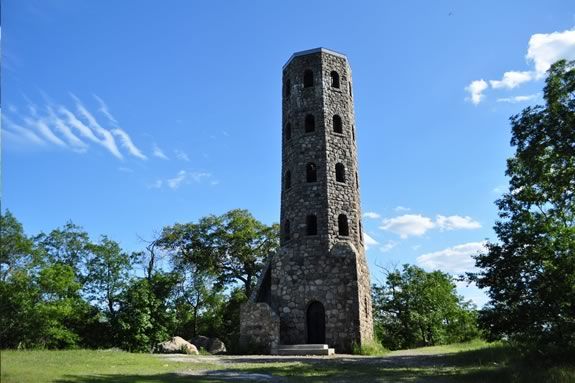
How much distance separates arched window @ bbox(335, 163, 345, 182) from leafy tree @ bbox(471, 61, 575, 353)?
956cm

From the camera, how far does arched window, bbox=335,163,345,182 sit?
890 inches

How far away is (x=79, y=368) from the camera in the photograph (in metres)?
9.80

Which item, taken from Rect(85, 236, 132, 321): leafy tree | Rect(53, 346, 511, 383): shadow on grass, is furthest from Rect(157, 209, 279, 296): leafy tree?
Rect(53, 346, 511, 383): shadow on grass

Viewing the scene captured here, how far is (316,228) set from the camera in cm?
2148

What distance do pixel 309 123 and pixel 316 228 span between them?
5727mm

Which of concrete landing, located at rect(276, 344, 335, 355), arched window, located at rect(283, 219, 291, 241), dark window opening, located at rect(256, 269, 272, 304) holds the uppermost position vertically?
arched window, located at rect(283, 219, 291, 241)

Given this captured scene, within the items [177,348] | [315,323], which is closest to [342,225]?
[315,323]

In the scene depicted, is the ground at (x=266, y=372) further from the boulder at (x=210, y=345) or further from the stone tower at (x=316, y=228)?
the boulder at (x=210, y=345)

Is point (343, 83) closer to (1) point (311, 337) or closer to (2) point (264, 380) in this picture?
(1) point (311, 337)

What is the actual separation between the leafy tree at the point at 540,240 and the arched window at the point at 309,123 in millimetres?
11314

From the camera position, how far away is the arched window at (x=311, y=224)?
70.8 feet

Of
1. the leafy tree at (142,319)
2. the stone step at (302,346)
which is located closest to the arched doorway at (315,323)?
the stone step at (302,346)

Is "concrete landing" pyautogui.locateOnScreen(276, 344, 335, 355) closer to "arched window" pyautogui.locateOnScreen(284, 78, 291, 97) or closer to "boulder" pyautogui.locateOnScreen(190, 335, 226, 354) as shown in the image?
"boulder" pyautogui.locateOnScreen(190, 335, 226, 354)

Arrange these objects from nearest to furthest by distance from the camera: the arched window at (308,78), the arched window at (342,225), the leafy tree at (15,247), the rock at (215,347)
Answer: the leafy tree at (15,247)
the arched window at (342,225)
the rock at (215,347)
the arched window at (308,78)
